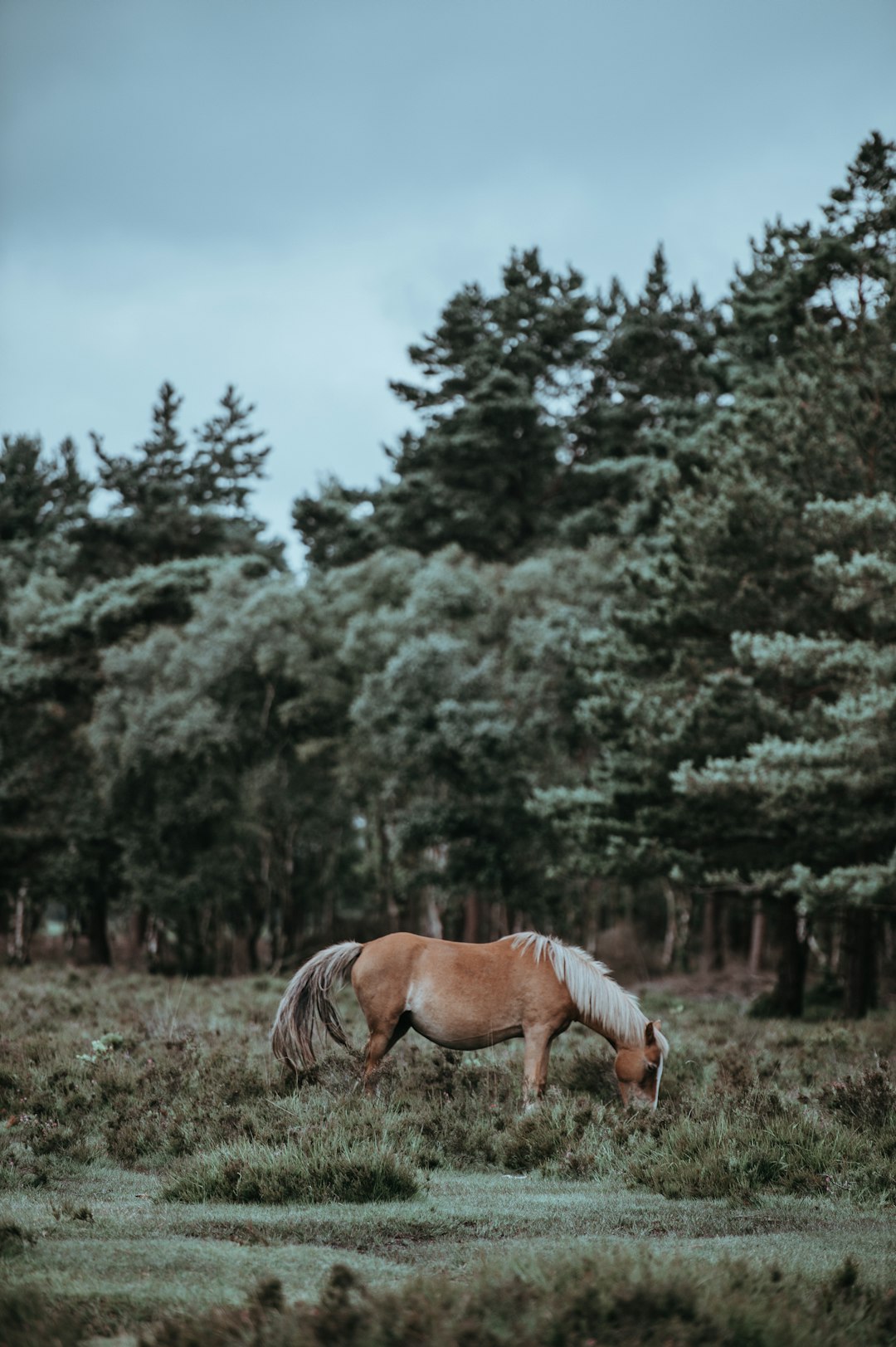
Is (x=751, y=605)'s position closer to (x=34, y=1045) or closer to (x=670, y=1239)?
(x=34, y=1045)

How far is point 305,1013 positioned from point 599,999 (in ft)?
7.76

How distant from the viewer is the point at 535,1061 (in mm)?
8938

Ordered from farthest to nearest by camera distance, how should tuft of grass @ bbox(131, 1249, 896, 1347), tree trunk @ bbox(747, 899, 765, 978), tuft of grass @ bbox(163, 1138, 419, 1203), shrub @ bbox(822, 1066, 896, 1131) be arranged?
tree trunk @ bbox(747, 899, 765, 978) < shrub @ bbox(822, 1066, 896, 1131) < tuft of grass @ bbox(163, 1138, 419, 1203) < tuft of grass @ bbox(131, 1249, 896, 1347)

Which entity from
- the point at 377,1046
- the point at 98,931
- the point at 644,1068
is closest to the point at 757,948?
the point at 98,931

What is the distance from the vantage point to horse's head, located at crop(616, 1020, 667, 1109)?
28.9 ft

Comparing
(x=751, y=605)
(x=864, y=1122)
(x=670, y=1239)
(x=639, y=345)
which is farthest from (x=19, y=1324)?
(x=639, y=345)

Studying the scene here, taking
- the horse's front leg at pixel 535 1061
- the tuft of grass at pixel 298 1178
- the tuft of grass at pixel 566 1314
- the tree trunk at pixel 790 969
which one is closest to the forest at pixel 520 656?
the tree trunk at pixel 790 969

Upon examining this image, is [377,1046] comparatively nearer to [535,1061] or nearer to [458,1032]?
[458,1032]

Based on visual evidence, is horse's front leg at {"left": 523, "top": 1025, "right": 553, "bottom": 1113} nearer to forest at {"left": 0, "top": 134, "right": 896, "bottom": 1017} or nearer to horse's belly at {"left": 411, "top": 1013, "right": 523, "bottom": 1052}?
horse's belly at {"left": 411, "top": 1013, "right": 523, "bottom": 1052}

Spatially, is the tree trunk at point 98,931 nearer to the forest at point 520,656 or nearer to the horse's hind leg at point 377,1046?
the forest at point 520,656

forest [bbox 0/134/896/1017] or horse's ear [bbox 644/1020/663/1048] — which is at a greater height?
forest [bbox 0/134/896/1017]

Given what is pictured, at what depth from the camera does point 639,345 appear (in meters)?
46.3

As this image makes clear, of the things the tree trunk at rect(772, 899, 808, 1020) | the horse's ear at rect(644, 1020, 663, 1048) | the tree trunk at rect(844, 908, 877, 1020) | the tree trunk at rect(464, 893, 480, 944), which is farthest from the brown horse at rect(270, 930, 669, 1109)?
the tree trunk at rect(464, 893, 480, 944)

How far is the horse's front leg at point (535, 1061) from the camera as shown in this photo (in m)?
8.87
